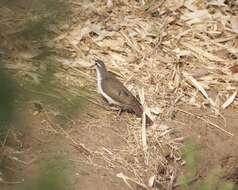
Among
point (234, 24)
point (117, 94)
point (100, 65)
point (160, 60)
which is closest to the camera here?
point (117, 94)

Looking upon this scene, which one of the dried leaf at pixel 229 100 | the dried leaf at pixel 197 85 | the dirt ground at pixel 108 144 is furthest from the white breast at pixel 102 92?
A: the dried leaf at pixel 229 100

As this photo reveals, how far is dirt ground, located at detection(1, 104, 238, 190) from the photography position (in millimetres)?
4965

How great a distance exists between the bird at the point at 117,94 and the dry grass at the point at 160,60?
163 millimetres

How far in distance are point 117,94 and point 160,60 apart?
115 centimetres

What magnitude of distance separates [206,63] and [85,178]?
102 inches

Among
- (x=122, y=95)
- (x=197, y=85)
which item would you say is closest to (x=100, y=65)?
(x=122, y=95)

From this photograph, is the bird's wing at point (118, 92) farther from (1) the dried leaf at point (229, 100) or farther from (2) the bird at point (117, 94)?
(1) the dried leaf at point (229, 100)

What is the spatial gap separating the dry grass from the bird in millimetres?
163

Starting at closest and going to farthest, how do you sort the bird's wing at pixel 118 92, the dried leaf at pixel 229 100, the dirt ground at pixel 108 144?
the dirt ground at pixel 108 144
the bird's wing at pixel 118 92
the dried leaf at pixel 229 100

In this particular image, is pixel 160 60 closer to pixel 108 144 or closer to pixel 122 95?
pixel 122 95

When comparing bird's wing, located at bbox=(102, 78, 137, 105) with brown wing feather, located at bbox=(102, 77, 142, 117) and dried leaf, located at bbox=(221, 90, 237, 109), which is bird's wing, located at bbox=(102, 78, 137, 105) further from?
dried leaf, located at bbox=(221, 90, 237, 109)

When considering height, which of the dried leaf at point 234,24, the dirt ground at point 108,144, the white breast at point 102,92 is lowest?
the dirt ground at point 108,144

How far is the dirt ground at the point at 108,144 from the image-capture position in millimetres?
4965

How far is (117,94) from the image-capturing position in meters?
5.91
